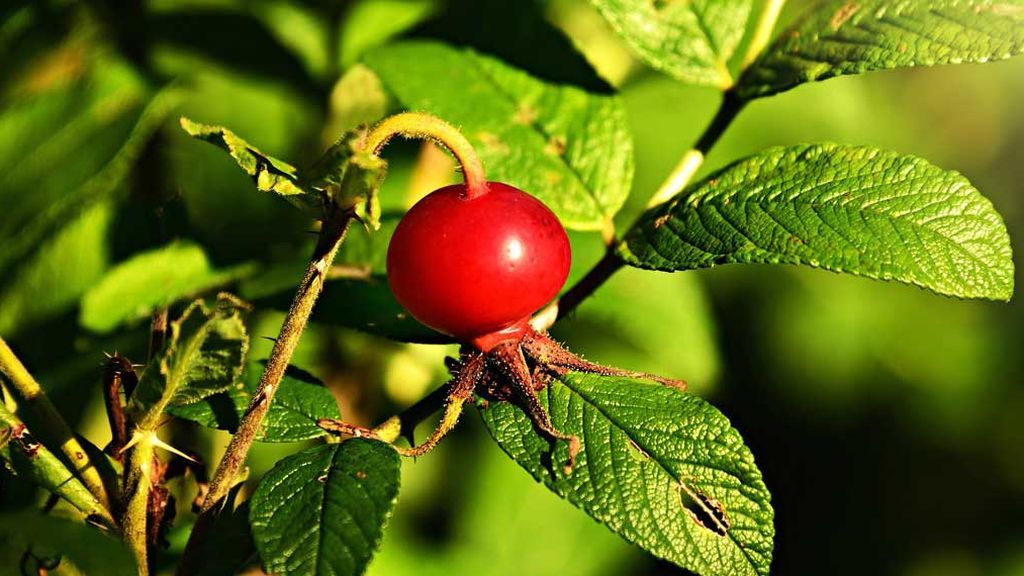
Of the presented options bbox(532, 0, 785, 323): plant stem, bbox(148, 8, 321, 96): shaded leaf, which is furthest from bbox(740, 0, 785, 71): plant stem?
bbox(148, 8, 321, 96): shaded leaf

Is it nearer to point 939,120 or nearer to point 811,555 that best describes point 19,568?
point 811,555

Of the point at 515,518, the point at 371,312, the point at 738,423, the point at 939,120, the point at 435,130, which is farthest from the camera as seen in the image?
the point at 939,120

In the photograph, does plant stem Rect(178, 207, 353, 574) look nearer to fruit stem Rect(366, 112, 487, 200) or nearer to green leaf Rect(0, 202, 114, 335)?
fruit stem Rect(366, 112, 487, 200)

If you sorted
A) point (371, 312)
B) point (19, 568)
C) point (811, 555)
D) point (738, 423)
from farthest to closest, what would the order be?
point (811, 555)
point (738, 423)
point (371, 312)
point (19, 568)

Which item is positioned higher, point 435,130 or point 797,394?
point 435,130

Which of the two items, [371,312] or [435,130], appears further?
[371,312]

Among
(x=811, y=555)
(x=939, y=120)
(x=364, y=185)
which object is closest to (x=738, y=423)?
(x=811, y=555)

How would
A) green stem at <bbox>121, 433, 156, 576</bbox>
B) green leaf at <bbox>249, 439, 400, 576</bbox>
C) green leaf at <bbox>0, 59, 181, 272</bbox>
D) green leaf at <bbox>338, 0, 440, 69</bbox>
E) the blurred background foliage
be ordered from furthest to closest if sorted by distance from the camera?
1. green leaf at <bbox>338, 0, 440, 69</bbox>
2. the blurred background foliage
3. green leaf at <bbox>0, 59, 181, 272</bbox>
4. green stem at <bbox>121, 433, 156, 576</bbox>
5. green leaf at <bbox>249, 439, 400, 576</bbox>
